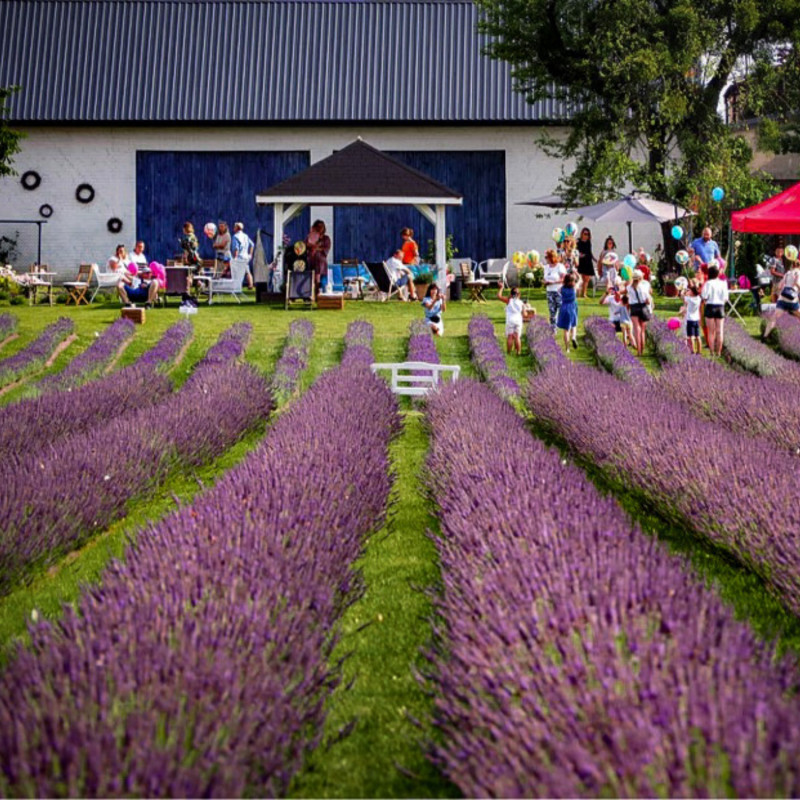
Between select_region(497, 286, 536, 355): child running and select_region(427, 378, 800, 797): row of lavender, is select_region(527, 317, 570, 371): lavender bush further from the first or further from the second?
select_region(427, 378, 800, 797): row of lavender

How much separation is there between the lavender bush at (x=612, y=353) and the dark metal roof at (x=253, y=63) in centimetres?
1473

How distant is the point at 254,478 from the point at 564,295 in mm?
12100

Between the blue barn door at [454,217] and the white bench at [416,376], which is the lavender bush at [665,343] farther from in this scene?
the blue barn door at [454,217]

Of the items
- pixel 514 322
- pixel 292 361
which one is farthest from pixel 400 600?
pixel 514 322

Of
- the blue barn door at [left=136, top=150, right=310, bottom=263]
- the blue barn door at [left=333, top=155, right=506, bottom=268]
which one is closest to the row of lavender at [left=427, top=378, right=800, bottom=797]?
the blue barn door at [left=333, top=155, right=506, bottom=268]

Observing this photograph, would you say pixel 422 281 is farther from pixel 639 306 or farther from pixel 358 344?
pixel 358 344

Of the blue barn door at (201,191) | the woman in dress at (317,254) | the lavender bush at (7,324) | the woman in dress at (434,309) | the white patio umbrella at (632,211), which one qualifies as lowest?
the lavender bush at (7,324)

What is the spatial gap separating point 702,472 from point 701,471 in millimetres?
16

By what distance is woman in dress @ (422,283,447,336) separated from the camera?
1958 cm

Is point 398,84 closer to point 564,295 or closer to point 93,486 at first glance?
Answer: point 564,295

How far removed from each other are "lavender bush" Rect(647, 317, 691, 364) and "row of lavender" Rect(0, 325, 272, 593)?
6.80 meters

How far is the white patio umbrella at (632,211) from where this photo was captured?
2736cm

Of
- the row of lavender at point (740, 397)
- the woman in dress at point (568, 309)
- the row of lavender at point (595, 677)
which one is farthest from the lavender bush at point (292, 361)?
the row of lavender at point (595, 677)

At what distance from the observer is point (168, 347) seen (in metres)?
17.7
